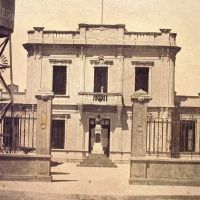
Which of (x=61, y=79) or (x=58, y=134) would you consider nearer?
(x=58, y=134)

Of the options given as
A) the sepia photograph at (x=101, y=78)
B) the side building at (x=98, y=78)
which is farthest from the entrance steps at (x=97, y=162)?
the side building at (x=98, y=78)

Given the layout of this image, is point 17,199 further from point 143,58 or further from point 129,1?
point 143,58

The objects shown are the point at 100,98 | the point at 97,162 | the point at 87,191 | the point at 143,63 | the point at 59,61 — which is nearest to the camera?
the point at 87,191

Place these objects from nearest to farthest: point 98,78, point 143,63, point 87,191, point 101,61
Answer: point 87,191 → point 143,63 → point 101,61 → point 98,78

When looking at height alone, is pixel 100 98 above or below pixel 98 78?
below

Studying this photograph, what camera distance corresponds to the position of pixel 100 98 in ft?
74.3

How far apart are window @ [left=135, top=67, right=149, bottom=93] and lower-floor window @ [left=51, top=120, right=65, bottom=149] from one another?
15.4 feet

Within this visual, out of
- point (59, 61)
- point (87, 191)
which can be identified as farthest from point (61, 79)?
point (87, 191)

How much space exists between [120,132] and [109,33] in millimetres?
5475

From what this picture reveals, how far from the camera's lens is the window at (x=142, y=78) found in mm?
23375

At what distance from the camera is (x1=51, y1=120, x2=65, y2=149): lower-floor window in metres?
23.1

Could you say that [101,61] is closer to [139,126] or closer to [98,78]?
[98,78]

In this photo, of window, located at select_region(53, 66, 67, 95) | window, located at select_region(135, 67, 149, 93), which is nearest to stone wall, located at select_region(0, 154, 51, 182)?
window, located at select_region(53, 66, 67, 95)

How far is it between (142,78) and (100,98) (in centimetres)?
269
